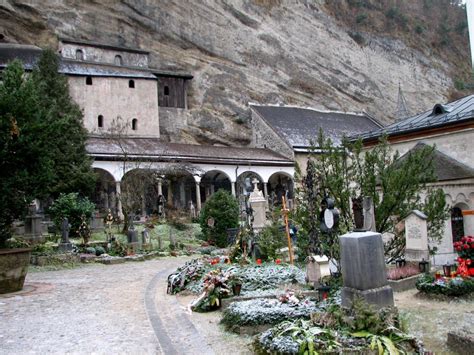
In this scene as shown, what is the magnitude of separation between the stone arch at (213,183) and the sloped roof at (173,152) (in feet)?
6.95

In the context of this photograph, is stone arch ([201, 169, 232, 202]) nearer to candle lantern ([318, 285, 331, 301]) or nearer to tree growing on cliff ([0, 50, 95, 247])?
tree growing on cliff ([0, 50, 95, 247])

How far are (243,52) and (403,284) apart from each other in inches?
1496

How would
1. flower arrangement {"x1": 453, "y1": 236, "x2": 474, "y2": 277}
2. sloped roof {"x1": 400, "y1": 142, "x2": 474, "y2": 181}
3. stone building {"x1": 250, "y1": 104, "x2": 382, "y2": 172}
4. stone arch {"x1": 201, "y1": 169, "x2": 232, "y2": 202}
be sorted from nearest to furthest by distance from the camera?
1. flower arrangement {"x1": 453, "y1": 236, "x2": 474, "y2": 277}
2. sloped roof {"x1": 400, "y1": 142, "x2": 474, "y2": 181}
3. stone arch {"x1": 201, "y1": 169, "x2": 232, "y2": 202}
4. stone building {"x1": 250, "y1": 104, "x2": 382, "y2": 172}

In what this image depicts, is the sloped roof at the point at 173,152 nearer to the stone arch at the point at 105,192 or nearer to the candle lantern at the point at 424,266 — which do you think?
the stone arch at the point at 105,192

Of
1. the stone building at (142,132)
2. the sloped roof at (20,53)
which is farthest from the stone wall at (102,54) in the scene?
the sloped roof at (20,53)

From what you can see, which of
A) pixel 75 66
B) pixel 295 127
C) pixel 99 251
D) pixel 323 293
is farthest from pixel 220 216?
pixel 75 66

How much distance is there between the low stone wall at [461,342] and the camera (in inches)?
215

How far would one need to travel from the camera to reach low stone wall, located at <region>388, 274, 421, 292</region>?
32.3 feet

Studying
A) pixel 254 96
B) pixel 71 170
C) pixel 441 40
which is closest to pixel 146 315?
pixel 71 170

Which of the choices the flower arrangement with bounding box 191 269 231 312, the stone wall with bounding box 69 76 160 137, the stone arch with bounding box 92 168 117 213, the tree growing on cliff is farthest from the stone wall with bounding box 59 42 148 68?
the flower arrangement with bounding box 191 269 231 312

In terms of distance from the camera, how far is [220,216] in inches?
832

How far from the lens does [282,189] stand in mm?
37750

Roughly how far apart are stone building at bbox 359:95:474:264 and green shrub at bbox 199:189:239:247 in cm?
801

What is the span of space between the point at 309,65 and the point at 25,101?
4032cm
